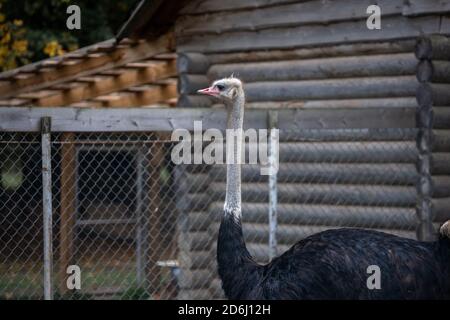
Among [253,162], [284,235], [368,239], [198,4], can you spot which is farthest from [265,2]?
[368,239]

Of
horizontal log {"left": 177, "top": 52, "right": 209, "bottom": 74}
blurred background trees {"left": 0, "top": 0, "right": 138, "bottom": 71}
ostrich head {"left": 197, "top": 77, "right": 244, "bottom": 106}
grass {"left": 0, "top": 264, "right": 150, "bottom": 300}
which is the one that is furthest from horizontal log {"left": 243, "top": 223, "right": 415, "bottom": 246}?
blurred background trees {"left": 0, "top": 0, "right": 138, "bottom": 71}

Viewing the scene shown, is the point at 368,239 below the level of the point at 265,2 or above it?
below

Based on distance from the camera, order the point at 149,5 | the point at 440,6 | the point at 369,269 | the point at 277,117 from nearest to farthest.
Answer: the point at 369,269 < the point at 277,117 < the point at 440,6 < the point at 149,5

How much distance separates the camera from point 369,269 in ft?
21.7

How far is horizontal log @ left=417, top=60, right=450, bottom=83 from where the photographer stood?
9.34m

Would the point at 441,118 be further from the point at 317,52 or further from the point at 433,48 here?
the point at 317,52

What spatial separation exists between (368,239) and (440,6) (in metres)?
3.60

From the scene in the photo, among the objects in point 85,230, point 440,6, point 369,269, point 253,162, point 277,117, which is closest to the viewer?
point 369,269

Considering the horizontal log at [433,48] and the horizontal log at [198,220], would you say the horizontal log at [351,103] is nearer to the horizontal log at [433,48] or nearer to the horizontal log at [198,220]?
the horizontal log at [433,48]

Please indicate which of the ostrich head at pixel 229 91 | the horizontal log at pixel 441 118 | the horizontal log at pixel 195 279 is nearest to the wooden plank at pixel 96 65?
the horizontal log at pixel 195 279

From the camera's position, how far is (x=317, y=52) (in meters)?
10.9

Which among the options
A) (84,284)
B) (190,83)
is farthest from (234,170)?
(84,284)

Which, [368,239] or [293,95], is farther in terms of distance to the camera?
[293,95]

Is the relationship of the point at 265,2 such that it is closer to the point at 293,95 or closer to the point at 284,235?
the point at 293,95
